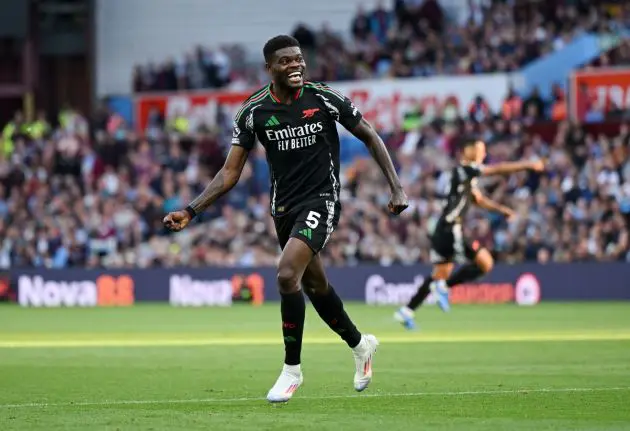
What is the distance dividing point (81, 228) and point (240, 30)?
30.9 feet

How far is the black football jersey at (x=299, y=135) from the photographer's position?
10.6m

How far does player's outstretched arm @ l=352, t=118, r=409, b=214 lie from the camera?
1035cm

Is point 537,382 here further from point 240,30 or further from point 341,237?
point 240,30

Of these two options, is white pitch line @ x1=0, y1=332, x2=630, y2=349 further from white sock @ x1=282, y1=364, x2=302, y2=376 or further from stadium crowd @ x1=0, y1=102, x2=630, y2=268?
stadium crowd @ x1=0, y1=102, x2=630, y2=268

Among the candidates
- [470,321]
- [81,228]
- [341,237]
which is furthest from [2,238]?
[470,321]

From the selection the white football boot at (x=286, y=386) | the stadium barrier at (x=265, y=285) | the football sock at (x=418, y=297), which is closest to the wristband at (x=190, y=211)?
the white football boot at (x=286, y=386)

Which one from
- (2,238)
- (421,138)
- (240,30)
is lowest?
(2,238)

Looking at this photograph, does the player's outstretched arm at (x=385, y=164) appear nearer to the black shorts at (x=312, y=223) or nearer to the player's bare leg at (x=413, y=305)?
the black shorts at (x=312, y=223)

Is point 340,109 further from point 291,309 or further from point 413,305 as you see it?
point 413,305

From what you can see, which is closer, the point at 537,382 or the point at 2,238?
the point at 537,382

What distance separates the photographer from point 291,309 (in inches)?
410

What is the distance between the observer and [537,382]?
11570 mm

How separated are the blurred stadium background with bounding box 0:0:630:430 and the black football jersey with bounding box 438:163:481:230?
1.60 meters

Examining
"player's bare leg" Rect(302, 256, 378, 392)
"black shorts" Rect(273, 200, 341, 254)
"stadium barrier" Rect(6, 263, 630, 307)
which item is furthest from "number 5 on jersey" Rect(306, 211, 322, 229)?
"stadium barrier" Rect(6, 263, 630, 307)
